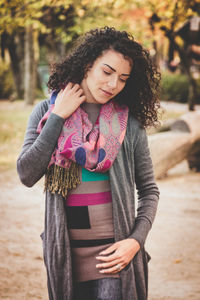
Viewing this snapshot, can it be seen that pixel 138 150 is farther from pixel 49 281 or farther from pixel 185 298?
pixel 185 298

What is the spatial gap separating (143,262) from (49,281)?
50 cm

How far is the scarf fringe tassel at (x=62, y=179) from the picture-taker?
1750 millimetres

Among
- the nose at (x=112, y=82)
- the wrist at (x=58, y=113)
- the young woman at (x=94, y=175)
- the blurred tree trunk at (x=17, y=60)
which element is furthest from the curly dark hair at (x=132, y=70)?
the blurred tree trunk at (x=17, y=60)

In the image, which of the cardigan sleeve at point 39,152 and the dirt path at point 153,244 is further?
the dirt path at point 153,244

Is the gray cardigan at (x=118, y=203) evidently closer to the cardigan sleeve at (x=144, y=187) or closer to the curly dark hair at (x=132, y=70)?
the cardigan sleeve at (x=144, y=187)

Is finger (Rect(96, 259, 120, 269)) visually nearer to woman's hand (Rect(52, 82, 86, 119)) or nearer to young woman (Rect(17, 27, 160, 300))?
young woman (Rect(17, 27, 160, 300))

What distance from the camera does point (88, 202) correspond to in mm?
1780

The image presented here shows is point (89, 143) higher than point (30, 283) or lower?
higher

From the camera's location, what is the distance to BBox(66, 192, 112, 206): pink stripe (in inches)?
70.1

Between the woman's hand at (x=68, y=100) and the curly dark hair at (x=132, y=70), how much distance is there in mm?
87

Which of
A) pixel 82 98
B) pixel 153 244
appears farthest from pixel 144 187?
pixel 153 244

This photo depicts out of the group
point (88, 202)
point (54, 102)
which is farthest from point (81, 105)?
point (88, 202)

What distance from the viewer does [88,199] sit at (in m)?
1.78

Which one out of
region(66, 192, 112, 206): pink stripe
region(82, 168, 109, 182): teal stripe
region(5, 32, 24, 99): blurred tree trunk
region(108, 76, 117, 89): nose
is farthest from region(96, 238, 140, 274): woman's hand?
region(5, 32, 24, 99): blurred tree trunk
